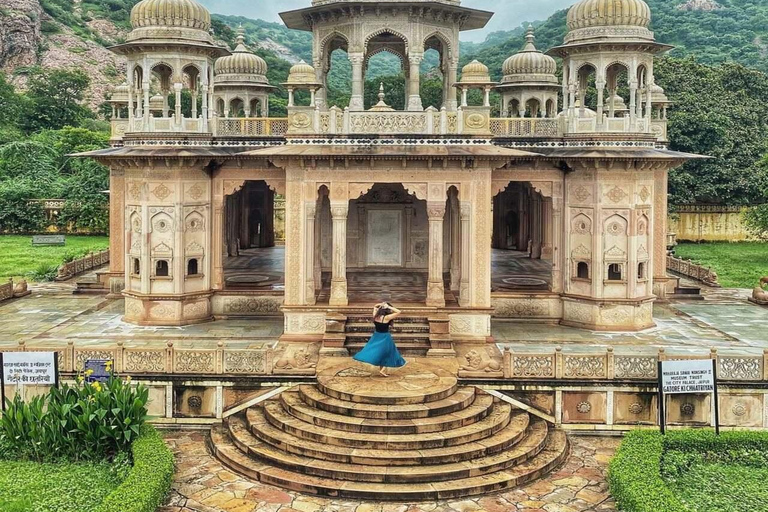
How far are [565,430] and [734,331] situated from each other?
723 centimetres

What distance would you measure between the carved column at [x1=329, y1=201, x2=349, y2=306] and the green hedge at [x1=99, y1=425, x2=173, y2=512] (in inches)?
249

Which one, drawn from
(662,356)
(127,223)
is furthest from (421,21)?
(662,356)

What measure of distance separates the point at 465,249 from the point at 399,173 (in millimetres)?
2346

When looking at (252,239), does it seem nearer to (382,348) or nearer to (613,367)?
(382,348)

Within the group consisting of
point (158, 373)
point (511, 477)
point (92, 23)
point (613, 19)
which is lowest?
point (511, 477)

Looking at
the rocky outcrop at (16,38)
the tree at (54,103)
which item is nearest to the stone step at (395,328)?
the tree at (54,103)

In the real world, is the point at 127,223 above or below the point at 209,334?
above

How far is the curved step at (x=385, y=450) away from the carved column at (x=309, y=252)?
17.8ft

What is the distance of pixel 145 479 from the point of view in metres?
11.4

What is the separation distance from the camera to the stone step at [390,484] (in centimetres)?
1196

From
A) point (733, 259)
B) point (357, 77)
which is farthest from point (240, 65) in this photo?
point (733, 259)

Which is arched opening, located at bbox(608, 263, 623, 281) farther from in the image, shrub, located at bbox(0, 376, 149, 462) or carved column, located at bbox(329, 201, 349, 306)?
shrub, located at bbox(0, 376, 149, 462)

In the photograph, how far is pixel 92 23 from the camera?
9262cm

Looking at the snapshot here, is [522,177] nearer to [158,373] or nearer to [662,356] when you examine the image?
[662,356]
